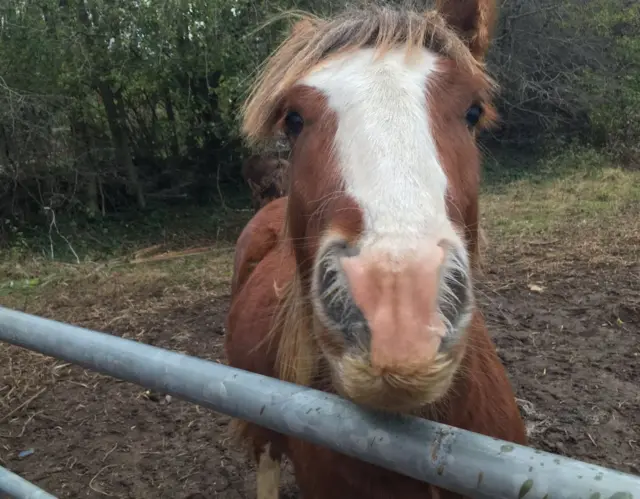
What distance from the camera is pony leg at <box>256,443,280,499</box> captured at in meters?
3.32

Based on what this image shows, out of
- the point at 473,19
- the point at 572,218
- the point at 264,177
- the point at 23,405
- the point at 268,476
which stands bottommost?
the point at 264,177

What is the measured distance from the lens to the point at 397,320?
43.0 inches

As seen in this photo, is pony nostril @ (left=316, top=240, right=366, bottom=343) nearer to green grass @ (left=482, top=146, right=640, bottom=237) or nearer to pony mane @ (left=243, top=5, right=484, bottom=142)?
pony mane @ (left=243, top=5, right=484, bottom=142)

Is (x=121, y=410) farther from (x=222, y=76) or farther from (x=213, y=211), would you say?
(x=213, y=211)

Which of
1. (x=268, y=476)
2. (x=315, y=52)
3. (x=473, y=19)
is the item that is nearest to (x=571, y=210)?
(x=268, y=476)

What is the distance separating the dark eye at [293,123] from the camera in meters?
1.83

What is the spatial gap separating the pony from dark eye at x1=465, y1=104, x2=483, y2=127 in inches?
309

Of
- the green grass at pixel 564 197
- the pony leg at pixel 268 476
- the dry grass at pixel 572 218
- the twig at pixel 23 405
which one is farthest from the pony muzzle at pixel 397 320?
the green grass at pixel 564 197

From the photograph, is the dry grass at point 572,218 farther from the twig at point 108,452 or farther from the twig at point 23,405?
the twig at point 23,405

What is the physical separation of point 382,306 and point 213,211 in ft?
38.8

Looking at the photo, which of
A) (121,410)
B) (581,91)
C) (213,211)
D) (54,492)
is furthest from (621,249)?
(581,91)

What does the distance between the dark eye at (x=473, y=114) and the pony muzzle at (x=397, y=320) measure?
0.67 meters

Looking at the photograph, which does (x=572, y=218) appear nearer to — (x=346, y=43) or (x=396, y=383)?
(x=346, y=43)

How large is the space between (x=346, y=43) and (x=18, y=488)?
171cm
